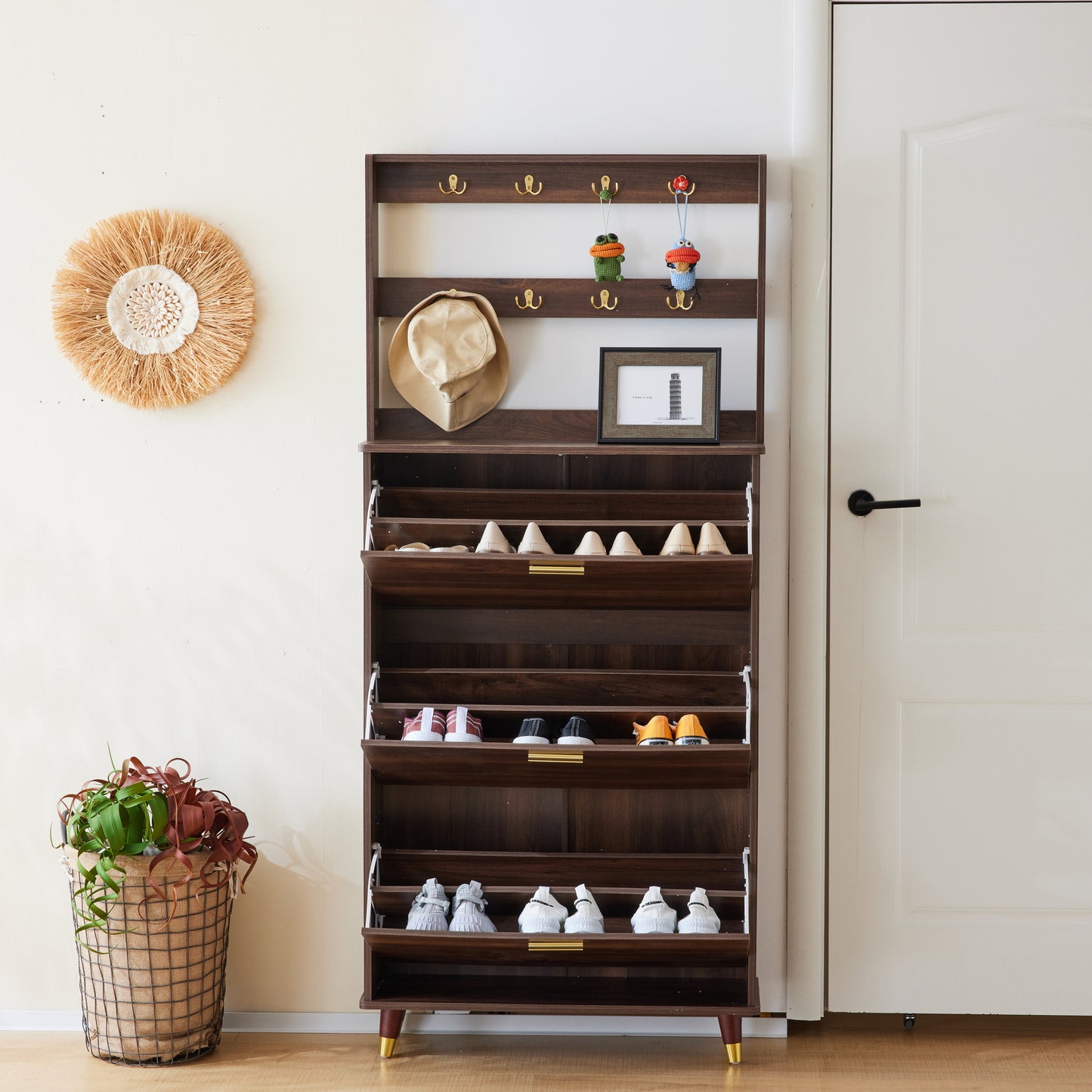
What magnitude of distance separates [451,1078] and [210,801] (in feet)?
2.35

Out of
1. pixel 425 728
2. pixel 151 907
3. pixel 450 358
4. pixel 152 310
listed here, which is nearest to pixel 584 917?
pixel 425 728

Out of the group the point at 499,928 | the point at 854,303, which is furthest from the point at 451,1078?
the point at 854,303

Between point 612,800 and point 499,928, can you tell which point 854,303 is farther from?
point 499,928

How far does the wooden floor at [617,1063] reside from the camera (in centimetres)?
204

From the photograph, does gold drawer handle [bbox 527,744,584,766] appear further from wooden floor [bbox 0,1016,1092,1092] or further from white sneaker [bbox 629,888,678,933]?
wooden floor [bbox 0,1016,1092,1092]

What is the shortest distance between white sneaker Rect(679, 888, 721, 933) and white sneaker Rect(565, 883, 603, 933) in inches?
6.4

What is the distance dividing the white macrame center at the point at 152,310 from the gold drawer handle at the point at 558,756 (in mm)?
1151

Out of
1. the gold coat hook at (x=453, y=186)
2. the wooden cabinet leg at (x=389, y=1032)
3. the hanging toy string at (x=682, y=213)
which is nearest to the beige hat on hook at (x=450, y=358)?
the gold coat hook at (x=453, y=186)

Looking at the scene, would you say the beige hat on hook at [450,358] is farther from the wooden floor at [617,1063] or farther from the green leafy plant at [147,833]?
the wooden floor at [617,1063]

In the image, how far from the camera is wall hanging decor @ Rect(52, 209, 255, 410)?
2246 mm

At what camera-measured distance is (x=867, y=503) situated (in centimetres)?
221

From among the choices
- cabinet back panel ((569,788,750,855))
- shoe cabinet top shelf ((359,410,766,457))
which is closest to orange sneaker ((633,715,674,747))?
cabinet back panel ((569,788,750,855))

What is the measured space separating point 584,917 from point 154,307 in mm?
1543

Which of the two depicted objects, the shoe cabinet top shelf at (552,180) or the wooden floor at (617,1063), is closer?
the wooden floor at (617,1063)
